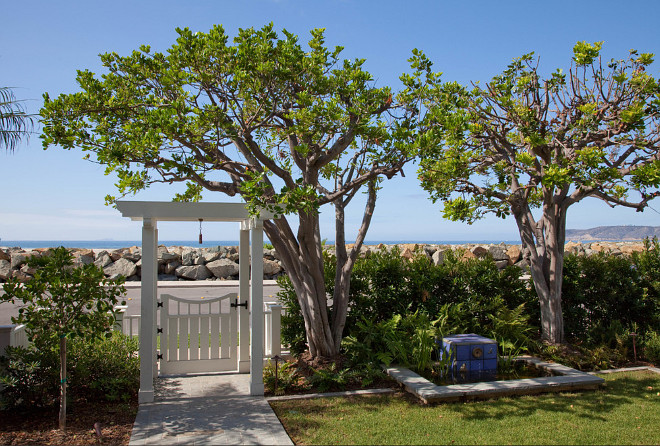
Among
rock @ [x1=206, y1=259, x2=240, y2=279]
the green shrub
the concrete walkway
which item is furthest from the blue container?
rock @ [x1=206, y1=259, x2=240, y2=279]

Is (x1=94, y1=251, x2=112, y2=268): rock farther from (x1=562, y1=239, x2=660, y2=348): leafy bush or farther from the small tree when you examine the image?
(x1=562, y1=239, x2=660, y2=348): leafy bush

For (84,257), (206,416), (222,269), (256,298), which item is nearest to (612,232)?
(222,269)

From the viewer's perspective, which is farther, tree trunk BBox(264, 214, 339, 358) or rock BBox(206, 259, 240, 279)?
rock BBox(206, 259, 240, 279)

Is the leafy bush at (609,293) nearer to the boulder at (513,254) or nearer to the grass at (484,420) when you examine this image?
the grass at (484,420)

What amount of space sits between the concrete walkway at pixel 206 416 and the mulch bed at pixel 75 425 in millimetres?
166

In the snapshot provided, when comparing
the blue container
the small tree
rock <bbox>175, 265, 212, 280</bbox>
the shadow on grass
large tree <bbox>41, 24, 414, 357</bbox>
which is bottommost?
the shadow on grass

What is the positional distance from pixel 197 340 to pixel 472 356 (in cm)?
411

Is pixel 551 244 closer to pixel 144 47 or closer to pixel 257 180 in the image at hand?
pixel 257 180

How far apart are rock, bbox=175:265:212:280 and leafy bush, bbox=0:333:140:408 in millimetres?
14592

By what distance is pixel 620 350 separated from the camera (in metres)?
8.53

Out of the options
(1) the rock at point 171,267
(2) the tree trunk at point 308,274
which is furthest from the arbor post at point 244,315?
(1) the rock at point 171,267

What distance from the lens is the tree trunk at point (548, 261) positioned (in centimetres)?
872

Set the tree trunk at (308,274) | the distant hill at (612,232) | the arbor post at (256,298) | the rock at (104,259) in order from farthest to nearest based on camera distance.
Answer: the distant hill at (612,232)
the rock at (104,259)
the tree trunk at (308,274)
the arbor post at (256,298)

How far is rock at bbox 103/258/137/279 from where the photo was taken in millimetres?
20906
